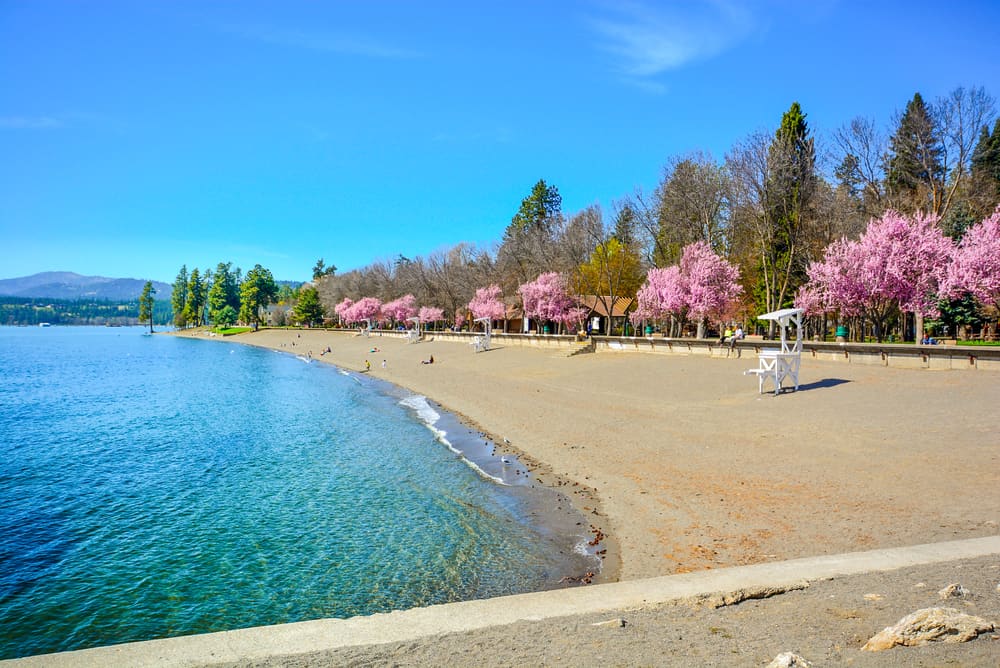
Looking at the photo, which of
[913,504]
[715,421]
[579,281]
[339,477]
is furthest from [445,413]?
[579,281]

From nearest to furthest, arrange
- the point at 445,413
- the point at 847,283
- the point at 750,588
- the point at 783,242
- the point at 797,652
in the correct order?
the point at 797,652, the point at 750,588, the point at 445,413, the point at 847,283, the point at 783,242

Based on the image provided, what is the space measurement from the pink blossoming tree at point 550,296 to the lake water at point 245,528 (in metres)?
36.0

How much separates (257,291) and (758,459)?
138597mm

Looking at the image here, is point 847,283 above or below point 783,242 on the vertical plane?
below

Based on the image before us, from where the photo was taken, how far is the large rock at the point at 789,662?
4.15 meters

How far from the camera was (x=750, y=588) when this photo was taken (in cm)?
602

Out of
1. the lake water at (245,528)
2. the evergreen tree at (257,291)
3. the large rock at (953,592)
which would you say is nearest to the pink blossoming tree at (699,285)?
the lake water at (245,528)

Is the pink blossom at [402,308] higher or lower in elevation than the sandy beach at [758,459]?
higher

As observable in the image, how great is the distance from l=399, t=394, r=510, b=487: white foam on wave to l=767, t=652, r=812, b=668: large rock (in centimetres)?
946

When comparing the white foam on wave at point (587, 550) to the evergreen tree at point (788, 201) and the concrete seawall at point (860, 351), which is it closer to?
the concrete seawall at point (860, 351)

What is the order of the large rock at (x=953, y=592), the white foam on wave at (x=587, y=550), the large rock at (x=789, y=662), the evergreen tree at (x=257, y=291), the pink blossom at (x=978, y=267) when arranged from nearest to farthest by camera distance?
the large rock at (x=789, y=662) < the large rock at (x=953, y=592) < the white foam on wave at (x=587, y=550) < the pink blossom at (x=978, y=267) < the evergreen tree at (x=257, y=291)

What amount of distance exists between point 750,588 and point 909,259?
30164 mm

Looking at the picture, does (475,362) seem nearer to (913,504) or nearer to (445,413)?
(445,413)

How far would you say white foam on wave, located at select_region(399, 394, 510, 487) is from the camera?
14820 millimetres
